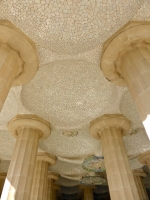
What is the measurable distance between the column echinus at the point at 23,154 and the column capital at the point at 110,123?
1798 millimetres

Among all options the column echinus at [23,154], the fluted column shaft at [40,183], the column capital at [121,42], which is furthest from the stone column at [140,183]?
the column capital at [121,42]

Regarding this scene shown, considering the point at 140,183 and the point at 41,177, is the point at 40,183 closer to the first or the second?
the point at 41,177

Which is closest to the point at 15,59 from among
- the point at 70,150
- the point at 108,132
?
the point at 108,132

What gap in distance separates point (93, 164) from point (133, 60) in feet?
24.9

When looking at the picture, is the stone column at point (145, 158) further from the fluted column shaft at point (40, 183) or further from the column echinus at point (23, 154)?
the column echinus at point (23, 154)

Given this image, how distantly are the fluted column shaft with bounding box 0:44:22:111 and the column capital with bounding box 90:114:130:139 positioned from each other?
379 cm

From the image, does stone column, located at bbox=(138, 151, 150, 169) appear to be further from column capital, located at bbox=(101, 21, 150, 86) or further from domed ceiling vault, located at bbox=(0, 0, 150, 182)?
column capital, located at bbox=(101, 21, 150, 86)

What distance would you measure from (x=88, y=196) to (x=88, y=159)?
4.91 meters

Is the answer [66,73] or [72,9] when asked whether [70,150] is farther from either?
[72,9]

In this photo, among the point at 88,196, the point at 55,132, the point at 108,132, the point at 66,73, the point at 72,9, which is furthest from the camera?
the point at 88,196

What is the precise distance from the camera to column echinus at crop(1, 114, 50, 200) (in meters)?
5.20

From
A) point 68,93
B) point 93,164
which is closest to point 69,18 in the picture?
point 68,93

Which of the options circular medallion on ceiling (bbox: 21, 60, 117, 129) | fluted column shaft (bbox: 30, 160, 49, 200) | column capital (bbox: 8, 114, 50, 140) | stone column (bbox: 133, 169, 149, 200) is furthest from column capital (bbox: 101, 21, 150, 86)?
stone column (bbox: 133, 169, 149, 200)

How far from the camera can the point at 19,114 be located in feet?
22.6
